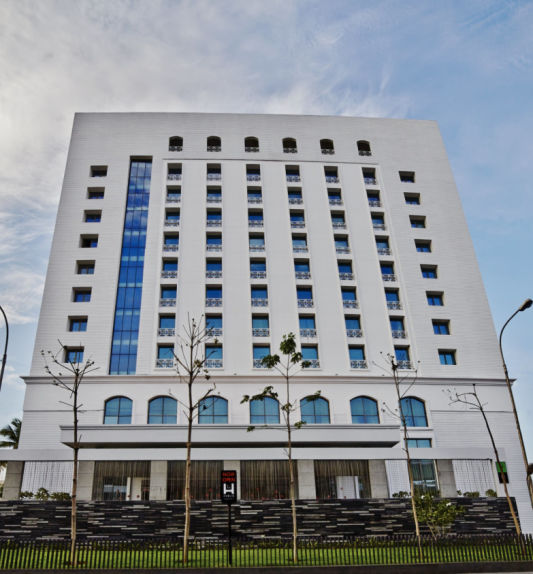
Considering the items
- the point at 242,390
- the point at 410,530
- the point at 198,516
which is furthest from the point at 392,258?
the point at 198,516

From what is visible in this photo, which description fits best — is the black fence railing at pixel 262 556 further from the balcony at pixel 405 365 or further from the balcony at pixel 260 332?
the balcony at pixel 260 332

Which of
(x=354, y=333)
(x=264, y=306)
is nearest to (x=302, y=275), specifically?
(x=264, y=306)

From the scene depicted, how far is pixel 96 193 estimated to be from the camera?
46.0 m

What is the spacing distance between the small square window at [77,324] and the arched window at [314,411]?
18.7 m

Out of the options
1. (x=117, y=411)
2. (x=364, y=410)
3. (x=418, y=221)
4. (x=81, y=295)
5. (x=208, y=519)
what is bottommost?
(x=208, y=519)

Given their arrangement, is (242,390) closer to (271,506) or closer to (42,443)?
(271,506)

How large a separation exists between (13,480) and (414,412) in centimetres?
2849

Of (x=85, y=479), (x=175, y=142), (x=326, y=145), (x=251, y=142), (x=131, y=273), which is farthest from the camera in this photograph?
(x=326, y=145)

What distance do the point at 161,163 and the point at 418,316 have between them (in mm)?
28027

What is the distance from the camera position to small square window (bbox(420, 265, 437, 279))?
144 feet

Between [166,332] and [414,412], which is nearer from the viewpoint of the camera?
[414,412]

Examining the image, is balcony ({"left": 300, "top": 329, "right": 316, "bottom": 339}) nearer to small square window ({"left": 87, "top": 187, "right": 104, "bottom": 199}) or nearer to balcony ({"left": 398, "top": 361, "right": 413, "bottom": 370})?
balcony ({"left": 398, "top": 361, "right": 413, "bottom": 370})

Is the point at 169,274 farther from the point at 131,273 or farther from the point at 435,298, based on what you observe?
the point at 435,298

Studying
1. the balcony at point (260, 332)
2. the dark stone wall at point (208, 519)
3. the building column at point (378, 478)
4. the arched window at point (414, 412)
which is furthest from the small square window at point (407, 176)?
the dark stone wall at point (208, 519)
